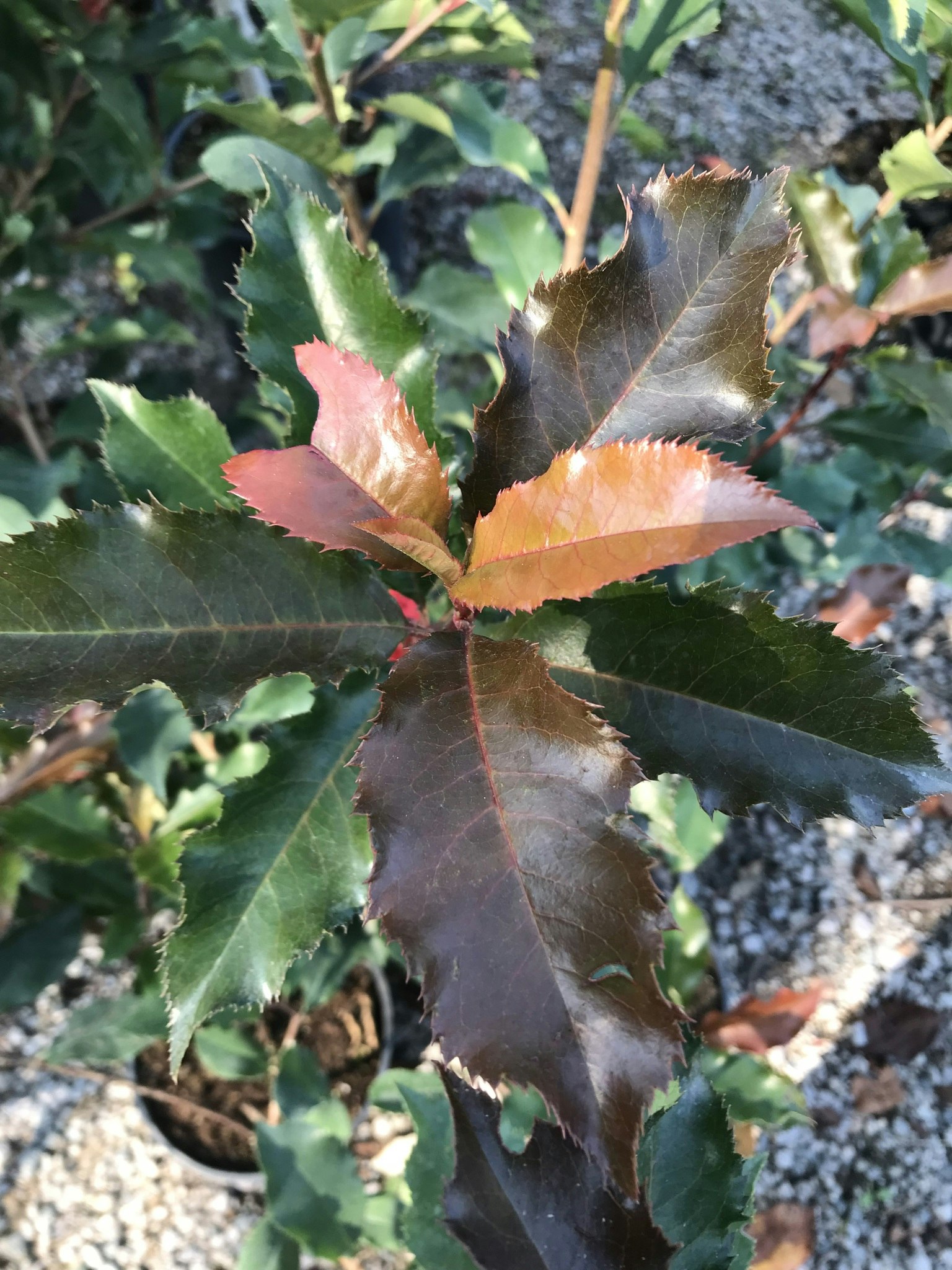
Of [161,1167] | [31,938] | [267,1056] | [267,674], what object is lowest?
[161,1167]

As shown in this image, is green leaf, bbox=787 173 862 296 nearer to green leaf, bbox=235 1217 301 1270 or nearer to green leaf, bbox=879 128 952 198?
green leaf, bbox=879 128 952 198

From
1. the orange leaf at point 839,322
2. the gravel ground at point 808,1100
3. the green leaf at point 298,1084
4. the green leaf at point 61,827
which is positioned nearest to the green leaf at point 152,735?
the green leaf at point 61,827

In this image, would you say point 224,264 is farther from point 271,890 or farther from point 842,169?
point 271,890

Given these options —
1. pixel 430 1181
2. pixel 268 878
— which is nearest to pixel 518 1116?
pixel 430 1181

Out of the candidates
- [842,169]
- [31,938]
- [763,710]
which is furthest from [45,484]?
[842,169]

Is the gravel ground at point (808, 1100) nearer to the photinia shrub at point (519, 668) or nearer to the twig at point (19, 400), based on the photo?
the photinia shrub at point (519, 668)
